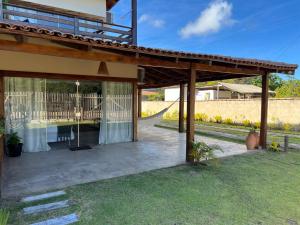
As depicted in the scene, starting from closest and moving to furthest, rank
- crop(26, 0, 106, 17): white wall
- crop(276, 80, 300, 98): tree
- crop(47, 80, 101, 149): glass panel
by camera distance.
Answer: crop(47, 80, 101, 149): glass panel, crop(26, 0, 106, 17): white wall, crop(276, 80, 300, 98): tree

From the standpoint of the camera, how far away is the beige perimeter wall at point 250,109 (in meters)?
10.6

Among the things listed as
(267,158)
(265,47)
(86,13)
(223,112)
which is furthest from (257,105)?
(265,47)

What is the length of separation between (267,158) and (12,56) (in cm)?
668

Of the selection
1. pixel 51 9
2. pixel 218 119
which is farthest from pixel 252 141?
pixel 51 9

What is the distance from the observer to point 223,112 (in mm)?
13961

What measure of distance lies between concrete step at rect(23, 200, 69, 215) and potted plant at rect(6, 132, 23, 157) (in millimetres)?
3027

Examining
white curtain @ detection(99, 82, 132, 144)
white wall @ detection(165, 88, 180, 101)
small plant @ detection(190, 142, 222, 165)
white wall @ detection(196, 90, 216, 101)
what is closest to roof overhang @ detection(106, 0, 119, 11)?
white curtain @ detection(99, 82, 132, 144)

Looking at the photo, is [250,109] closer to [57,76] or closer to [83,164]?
[57,76]

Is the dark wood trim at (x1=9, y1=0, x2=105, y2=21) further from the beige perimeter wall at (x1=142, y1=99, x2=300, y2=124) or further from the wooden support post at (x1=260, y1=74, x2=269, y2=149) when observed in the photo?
the beige perimeter wall at (x1=142, y1=99, x2=300, y2=124)

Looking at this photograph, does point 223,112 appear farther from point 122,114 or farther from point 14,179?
point 14,179

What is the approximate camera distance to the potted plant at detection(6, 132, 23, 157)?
5434 mm

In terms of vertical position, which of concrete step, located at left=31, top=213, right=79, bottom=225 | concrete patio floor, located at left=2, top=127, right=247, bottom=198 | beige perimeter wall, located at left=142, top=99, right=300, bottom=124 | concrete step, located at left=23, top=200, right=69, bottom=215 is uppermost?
beige perimeter wall, located at left=142, top=99, right=300, bottom=124

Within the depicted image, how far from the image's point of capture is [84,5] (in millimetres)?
9000

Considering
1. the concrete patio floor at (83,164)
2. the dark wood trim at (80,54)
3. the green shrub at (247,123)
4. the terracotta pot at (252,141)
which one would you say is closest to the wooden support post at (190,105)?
the dark wood trim at (80,54)
